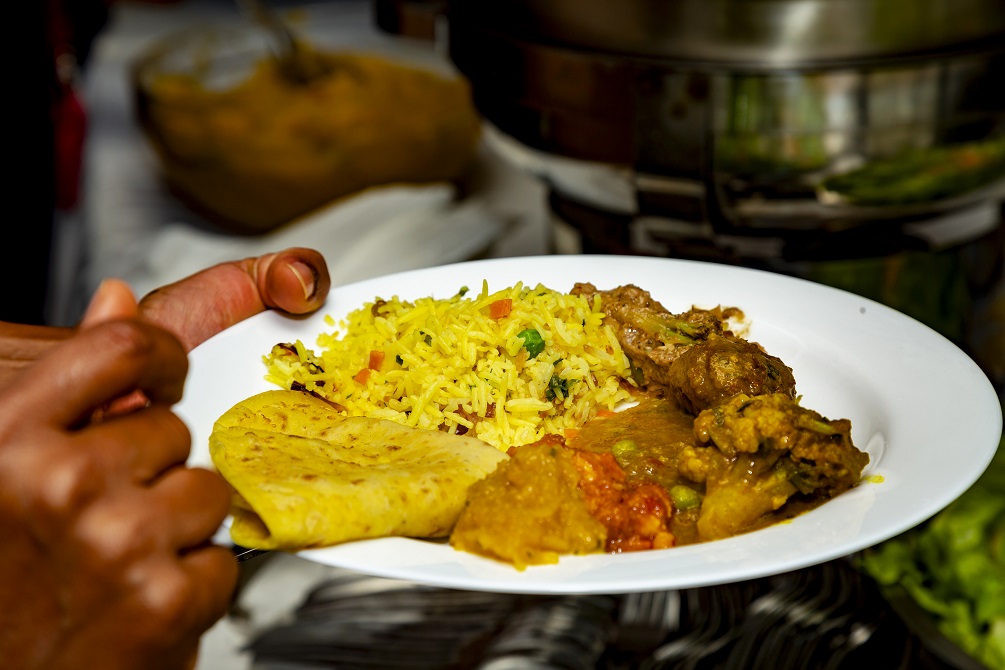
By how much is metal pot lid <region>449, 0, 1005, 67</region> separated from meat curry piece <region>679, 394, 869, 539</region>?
89 centimetres

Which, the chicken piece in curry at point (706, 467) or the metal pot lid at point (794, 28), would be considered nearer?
the chicken piece in curry at point (706, 467)

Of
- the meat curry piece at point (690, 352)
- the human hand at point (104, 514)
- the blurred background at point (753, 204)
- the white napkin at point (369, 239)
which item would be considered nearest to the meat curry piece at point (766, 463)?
the meat curry piece at point (690, 352)

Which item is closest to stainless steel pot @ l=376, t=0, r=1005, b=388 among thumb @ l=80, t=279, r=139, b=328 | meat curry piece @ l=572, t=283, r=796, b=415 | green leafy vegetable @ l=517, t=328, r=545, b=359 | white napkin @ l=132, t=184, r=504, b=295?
meat curry piece @ l=572, t=283, r=796, b=415

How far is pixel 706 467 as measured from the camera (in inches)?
64.7

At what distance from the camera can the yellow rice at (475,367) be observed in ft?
6.39

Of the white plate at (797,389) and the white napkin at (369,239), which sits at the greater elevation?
the white plate at (797,389)

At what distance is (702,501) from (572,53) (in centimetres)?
118

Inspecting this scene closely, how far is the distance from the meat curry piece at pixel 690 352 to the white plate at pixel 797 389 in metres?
0.10

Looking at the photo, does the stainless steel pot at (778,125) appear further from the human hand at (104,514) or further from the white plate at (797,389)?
the human hand at (104,514)

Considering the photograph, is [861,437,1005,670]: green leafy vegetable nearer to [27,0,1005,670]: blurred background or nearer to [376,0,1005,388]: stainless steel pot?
[27,0,1005,670]: blurred background

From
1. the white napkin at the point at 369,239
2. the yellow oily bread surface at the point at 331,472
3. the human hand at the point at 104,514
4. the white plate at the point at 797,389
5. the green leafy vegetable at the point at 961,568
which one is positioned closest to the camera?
the human hand at the point at 104,514

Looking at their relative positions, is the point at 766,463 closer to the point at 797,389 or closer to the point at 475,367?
the point at 797,389

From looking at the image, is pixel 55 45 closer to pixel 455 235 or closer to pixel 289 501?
pixel 455 235

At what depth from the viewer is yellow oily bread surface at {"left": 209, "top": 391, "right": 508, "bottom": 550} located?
1466mm
